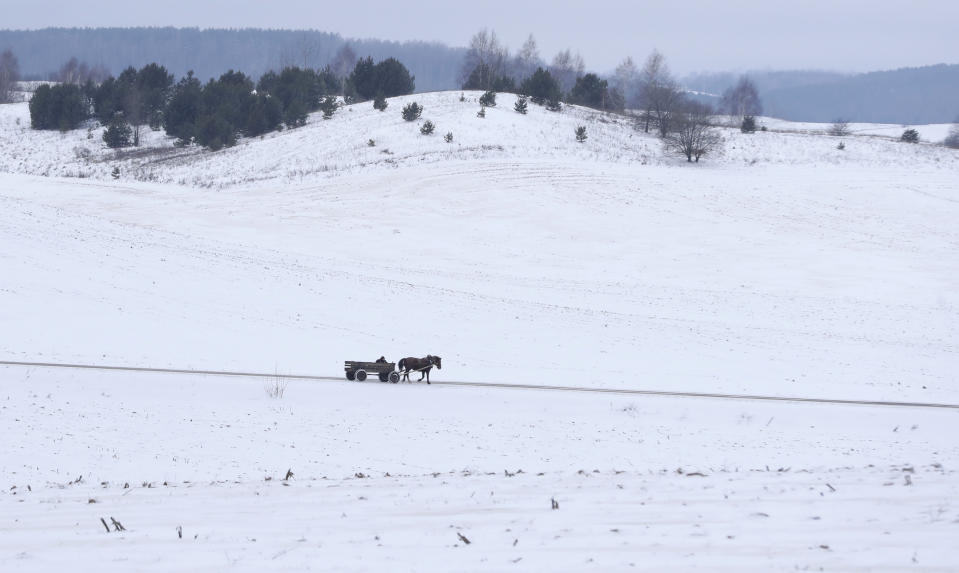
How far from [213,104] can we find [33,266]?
37.8 meters

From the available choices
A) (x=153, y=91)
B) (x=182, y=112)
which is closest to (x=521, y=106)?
(x=182, y=112)

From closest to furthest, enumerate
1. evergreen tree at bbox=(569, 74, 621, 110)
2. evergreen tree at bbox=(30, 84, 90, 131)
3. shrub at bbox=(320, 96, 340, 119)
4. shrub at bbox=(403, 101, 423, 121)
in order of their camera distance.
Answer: shrub at bbox=(403, 101, 423, 121)
shrub at bbox=(320, 96, 340, 119)
evergreen tree at bbox=(30, 84, 90, 131)
evergreen tree at bbox=(569, 74, 621, 110)

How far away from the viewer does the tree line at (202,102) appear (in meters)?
62.6

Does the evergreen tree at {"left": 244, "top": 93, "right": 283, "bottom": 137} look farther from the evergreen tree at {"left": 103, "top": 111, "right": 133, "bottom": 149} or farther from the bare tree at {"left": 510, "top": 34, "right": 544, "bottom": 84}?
the bare tree at {"left": 510, "top": 34, "right": 544, "bottom": 84}

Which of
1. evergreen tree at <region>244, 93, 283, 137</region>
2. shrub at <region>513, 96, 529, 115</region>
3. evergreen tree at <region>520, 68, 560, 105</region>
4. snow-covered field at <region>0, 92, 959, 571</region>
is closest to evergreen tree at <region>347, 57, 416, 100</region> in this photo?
evergreen tree at <region>244, 93, 283, 137</region>

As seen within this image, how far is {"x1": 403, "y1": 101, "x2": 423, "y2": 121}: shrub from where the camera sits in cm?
6062

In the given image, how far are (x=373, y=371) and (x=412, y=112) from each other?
44055 mm

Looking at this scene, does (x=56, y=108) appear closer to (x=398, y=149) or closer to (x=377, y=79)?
(x=377, y=79)

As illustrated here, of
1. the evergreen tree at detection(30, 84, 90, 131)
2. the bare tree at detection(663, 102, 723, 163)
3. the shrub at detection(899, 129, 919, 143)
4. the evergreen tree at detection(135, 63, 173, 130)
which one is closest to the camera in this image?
the bare tree at detection(663, 102, 723, 163)

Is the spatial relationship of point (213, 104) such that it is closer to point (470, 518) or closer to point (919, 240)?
point (919, 240)

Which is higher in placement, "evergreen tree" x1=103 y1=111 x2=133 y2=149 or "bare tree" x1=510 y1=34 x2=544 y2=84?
"bare tree" x1=510 y1=34 x2=544 y2=84

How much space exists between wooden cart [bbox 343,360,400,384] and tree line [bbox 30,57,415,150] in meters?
44.9

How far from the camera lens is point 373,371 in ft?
64.3

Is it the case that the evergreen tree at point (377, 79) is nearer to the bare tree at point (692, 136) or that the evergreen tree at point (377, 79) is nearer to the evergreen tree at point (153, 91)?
the evergreen tree at point (153, 91)
